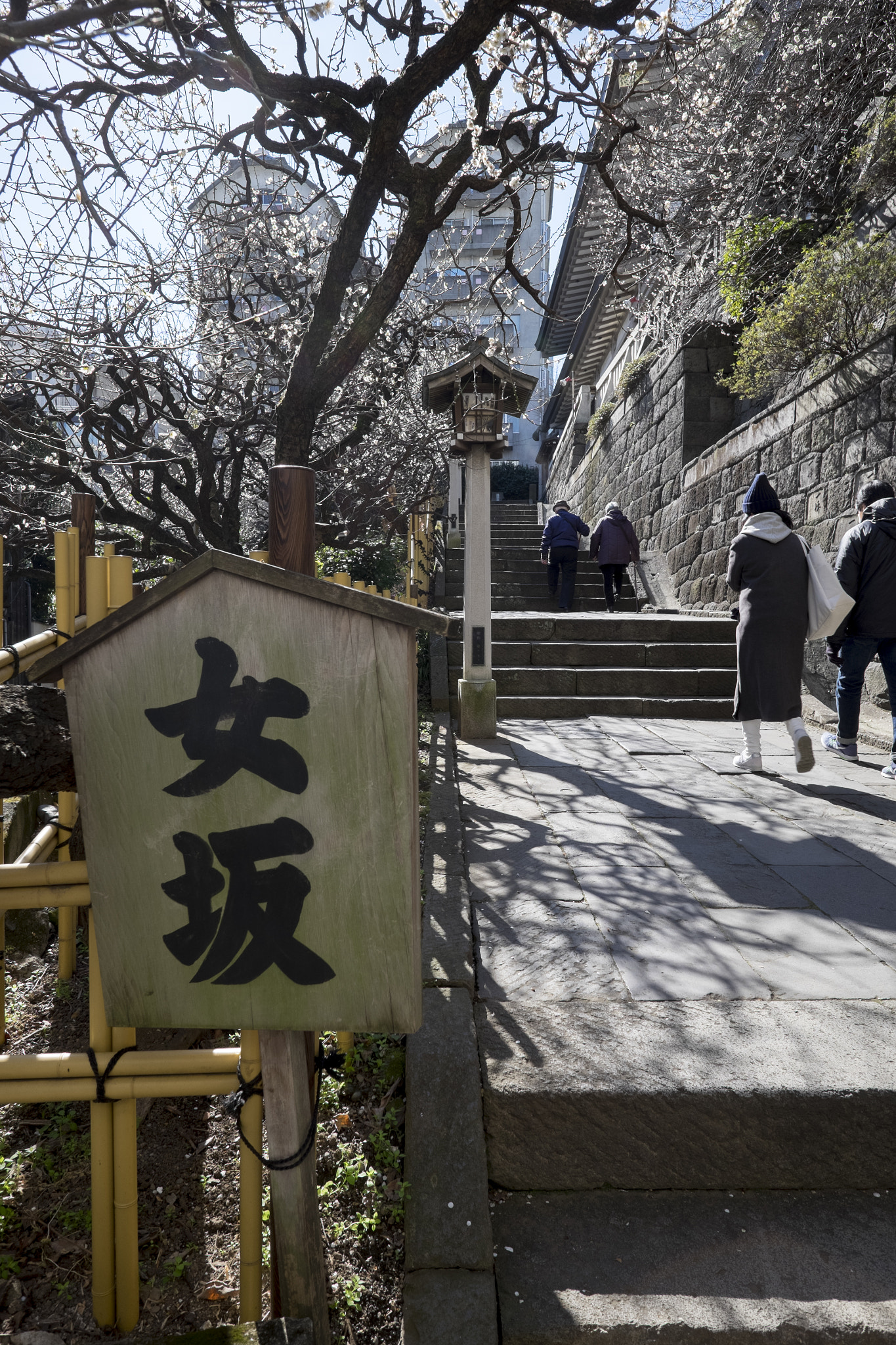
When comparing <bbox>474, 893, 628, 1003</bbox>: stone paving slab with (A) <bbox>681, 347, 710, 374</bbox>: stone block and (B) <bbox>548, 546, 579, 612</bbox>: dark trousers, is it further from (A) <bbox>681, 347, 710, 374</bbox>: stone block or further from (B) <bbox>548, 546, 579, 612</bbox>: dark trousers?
(A) <bbox>681, 347, 710, 374</bbox>: stone block

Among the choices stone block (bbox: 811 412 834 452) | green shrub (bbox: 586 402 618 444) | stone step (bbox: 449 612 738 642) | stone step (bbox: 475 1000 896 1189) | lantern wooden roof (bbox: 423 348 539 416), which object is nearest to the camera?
stone step (bbox: 475 1000 896 1189)

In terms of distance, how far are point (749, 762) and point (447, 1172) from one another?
153 inches

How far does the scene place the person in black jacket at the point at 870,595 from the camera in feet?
16.0

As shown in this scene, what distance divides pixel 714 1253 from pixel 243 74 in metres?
5.02

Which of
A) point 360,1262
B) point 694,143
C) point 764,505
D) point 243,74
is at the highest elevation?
point 694,143

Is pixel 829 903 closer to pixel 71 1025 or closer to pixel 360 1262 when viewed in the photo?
pixel 360 1262

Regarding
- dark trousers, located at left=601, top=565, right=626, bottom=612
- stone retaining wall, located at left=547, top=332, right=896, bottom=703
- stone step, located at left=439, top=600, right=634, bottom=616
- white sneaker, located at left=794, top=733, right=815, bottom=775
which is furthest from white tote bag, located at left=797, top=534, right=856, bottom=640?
dark trousers, located at left=601, top=565, right=626, bottom=612

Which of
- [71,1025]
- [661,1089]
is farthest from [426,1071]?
[71,1025]

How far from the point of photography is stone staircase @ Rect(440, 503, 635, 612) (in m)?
10.7

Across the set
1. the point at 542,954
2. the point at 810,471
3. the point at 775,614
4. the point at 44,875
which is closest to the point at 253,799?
the point at 44,875

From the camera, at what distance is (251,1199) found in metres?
1.54

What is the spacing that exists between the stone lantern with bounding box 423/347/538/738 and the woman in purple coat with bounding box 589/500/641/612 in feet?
15.2

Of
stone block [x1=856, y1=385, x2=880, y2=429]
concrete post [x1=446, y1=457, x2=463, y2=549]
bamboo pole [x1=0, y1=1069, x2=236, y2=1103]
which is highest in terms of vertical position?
concrete post [x1=446, y1=457, x2=463, y2=549]

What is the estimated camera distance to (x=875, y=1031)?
2.12m
